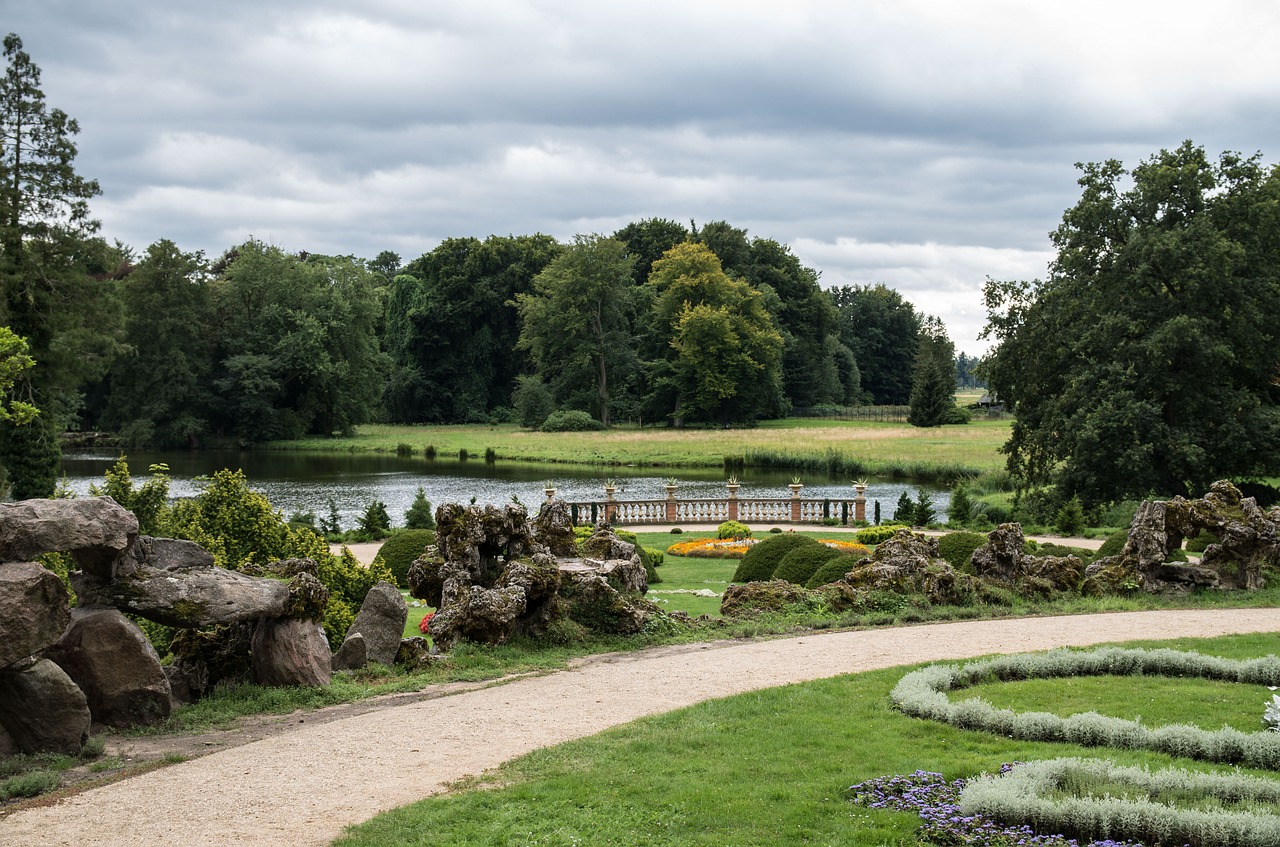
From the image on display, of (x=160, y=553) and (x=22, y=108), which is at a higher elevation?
(x=22, y=108)

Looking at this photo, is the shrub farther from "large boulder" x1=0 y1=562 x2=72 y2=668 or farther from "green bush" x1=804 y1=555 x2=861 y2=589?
"large boulder" x1=0 y1=562 x2=72 y2=668

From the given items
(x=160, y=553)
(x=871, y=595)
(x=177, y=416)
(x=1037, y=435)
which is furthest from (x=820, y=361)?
(x=160, y=553)

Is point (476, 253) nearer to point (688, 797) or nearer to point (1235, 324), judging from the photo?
point (1235, 324)

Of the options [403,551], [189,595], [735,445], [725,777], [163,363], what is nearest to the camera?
[725,777]

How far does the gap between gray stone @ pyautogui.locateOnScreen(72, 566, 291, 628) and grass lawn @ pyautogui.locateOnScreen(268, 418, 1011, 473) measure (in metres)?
42.9

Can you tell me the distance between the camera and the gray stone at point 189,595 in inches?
378

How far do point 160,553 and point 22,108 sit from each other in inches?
1503

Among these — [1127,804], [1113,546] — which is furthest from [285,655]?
[1113,546]

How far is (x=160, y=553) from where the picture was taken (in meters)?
10.4

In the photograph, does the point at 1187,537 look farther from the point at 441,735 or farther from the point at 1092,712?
the point at 441,735

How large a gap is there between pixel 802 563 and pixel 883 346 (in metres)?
107

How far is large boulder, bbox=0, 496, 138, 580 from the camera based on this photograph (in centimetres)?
859

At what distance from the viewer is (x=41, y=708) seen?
8.59 m

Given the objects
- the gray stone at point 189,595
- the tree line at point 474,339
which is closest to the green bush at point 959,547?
the gray stone at point 189,595
